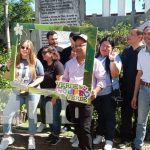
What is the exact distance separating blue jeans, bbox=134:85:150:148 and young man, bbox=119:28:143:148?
299mm

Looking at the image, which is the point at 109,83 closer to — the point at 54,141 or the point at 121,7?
the point at 54,141

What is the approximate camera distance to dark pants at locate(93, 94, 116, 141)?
552cm

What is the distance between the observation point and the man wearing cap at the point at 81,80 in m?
5.14

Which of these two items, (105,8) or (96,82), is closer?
(96,82)

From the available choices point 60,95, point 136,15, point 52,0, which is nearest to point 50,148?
point 60,95

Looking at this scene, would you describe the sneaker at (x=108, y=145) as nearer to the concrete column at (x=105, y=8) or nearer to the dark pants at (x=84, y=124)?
the dark pants at (x=84, y=124)

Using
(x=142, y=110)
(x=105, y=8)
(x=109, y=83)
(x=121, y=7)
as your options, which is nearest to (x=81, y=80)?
(x=109, y=83)

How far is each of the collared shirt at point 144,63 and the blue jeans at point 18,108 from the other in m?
1.52

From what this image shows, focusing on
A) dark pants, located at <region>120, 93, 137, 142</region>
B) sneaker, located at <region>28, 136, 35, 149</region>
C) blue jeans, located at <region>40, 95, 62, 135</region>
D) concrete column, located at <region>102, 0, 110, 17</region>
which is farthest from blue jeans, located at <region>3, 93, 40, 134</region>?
concrete column, located at <region>102, 0, 110, 17</region>

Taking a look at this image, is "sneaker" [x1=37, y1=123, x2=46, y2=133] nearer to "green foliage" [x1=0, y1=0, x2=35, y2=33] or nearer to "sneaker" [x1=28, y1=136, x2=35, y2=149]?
"sneaker" [x1=28, y1=136, x2=35, y2=149]

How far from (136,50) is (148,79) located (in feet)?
1.62

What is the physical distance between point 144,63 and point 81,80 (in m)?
0.87

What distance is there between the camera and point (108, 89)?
551cm

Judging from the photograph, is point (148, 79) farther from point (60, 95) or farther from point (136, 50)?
point (60, 95)
